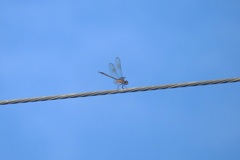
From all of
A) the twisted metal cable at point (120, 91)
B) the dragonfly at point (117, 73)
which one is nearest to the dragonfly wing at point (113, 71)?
the dragonfly at point (117, 73)

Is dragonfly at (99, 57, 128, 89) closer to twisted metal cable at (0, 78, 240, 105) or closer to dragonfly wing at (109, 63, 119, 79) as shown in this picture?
dragonfly wing at (109, 63, 119, 79)

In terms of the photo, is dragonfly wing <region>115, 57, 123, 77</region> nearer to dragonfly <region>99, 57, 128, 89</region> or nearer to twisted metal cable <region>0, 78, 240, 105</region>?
dragonfly <region>99, 57, 128, 89</region>

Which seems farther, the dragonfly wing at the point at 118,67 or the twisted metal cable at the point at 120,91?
Result: the dragonfly wing at the point at 118,67

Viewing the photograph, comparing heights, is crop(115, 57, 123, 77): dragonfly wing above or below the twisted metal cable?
above

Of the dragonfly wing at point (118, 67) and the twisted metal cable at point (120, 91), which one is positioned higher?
the dragonfly wing at point (118, 67)

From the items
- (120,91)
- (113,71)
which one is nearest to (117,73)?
(113,71)

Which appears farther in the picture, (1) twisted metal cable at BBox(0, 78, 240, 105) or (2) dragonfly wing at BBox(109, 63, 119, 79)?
(2) dragonfly wing at BBox(109, 63, 119, 79)

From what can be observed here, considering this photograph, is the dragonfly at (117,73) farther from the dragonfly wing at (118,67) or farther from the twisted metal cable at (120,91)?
the twisted metal cable at (120,91)

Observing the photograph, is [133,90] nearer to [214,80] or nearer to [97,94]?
[97,94]

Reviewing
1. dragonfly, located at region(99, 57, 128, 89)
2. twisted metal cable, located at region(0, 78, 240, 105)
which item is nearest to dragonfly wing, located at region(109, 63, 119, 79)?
dragonfly, located at region(99, 57, 128, 89)

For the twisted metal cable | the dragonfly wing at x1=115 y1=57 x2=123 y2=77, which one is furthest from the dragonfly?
the twisted metal cable

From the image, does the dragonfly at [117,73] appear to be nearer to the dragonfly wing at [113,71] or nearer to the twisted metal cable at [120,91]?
the dragonfly wing at [113,71]

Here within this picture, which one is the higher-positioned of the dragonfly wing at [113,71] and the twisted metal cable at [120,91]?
the dragonfly wing at [113,71]
